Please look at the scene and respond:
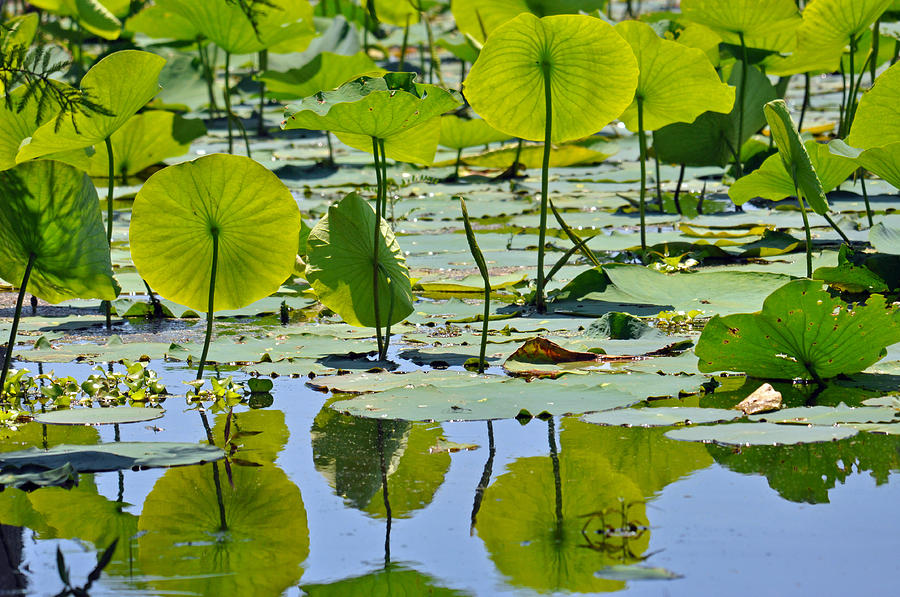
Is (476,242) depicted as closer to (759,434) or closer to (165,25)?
(759,434)

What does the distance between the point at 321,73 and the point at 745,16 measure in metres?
1.97

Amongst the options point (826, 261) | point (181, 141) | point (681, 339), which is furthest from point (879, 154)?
point (181, 141)

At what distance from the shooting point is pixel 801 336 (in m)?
2.01

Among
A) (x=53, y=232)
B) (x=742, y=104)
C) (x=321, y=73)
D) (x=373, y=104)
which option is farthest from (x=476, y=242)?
(x=321, y=73)

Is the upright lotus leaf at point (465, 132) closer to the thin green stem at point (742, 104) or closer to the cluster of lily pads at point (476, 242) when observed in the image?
the thin green stem at point (742, 104)

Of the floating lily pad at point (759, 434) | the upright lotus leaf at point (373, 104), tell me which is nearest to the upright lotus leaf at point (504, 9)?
the upright lotus leaf at point (373, 104)

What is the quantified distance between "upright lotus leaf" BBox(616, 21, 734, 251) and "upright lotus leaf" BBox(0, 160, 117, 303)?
1657mm

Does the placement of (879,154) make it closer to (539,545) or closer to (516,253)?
(516,253)

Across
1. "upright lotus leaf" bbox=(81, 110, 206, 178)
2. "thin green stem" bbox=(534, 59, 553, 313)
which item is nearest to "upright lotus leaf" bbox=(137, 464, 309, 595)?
"thin green stem" bbox=(534, 59, 553, 313)

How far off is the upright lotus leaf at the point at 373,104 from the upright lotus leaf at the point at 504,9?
1.84m

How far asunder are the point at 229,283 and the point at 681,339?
3.15 ft

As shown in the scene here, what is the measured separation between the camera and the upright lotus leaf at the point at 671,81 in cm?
320

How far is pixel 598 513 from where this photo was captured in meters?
1.40

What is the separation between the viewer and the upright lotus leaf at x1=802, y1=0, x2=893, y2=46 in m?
3.71
